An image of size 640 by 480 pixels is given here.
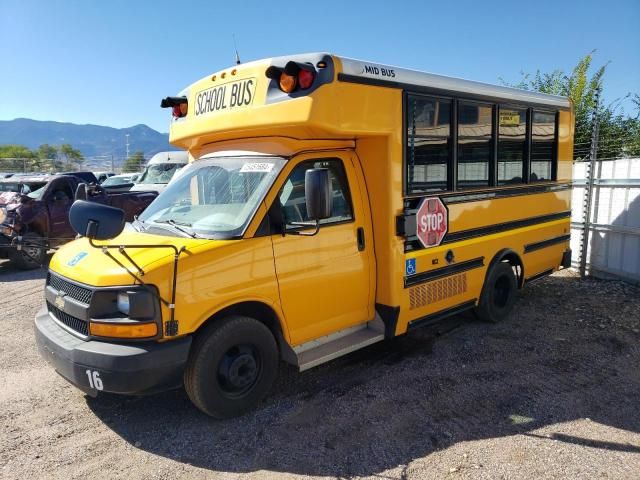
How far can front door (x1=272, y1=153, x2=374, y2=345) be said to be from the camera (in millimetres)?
3986

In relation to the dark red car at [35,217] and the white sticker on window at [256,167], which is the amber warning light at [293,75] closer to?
the white sticker on window at [256,167]

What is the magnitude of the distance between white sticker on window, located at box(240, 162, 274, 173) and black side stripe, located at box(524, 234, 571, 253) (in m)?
3.85

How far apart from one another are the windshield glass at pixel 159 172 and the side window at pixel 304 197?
35.9 ft

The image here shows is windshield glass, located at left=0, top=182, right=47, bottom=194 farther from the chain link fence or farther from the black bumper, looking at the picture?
the chain link fence

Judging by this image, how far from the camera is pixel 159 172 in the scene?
14719 mm

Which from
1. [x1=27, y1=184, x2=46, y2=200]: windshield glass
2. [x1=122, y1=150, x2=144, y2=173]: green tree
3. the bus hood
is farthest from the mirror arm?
[x1=122, y1=150, x2=144, y2=173]: green tree

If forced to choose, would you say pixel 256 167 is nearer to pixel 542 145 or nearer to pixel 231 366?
pixel 231 366

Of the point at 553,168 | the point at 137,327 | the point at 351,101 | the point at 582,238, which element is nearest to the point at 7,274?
the point at 137,327

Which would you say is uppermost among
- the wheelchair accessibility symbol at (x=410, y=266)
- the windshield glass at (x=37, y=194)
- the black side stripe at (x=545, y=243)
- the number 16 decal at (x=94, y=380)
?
the windshield glass at (x=37, y=194)

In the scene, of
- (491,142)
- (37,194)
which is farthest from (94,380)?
(37,194)

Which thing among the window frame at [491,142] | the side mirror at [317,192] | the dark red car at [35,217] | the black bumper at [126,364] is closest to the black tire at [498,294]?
the window frame at [491,142]

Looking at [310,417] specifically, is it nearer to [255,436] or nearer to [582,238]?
[255,436]

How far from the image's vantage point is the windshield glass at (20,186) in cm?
1098

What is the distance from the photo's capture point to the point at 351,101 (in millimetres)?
4031
